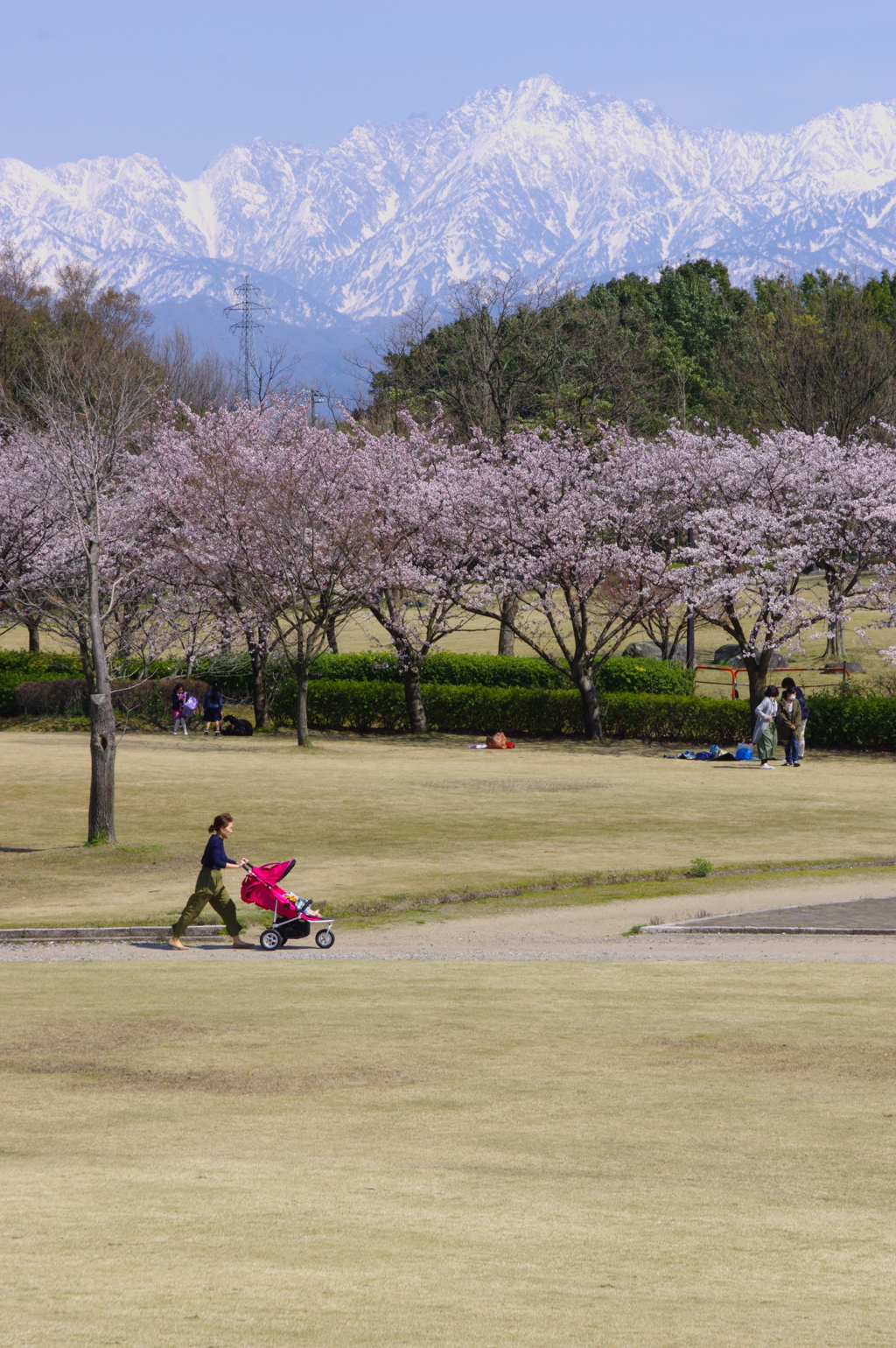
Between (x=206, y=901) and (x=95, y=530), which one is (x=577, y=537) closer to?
(x=95, y=530)

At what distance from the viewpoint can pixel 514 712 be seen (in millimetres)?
38562

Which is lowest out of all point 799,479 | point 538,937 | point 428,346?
point 538,937

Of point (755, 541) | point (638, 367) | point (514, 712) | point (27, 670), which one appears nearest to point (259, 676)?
point (514, 712)

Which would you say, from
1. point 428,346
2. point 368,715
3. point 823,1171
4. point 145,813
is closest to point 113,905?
point 145,813

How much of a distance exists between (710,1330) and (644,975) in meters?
8.12

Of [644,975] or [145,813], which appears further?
[145,813]

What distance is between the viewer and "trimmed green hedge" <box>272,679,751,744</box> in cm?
3606

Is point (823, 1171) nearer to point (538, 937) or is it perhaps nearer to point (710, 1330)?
point (710, 1330)

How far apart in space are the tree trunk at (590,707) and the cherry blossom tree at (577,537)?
25mm

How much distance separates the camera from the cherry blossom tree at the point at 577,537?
124 feet

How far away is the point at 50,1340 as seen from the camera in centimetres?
454

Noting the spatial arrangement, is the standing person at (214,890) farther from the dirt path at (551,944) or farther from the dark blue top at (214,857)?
the dirt path at (551,944)

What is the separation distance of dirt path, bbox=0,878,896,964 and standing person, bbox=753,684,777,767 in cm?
1398

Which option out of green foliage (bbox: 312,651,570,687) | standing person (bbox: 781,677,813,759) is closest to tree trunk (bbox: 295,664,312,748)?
green foliage (bbox: 312,651,570,687)
